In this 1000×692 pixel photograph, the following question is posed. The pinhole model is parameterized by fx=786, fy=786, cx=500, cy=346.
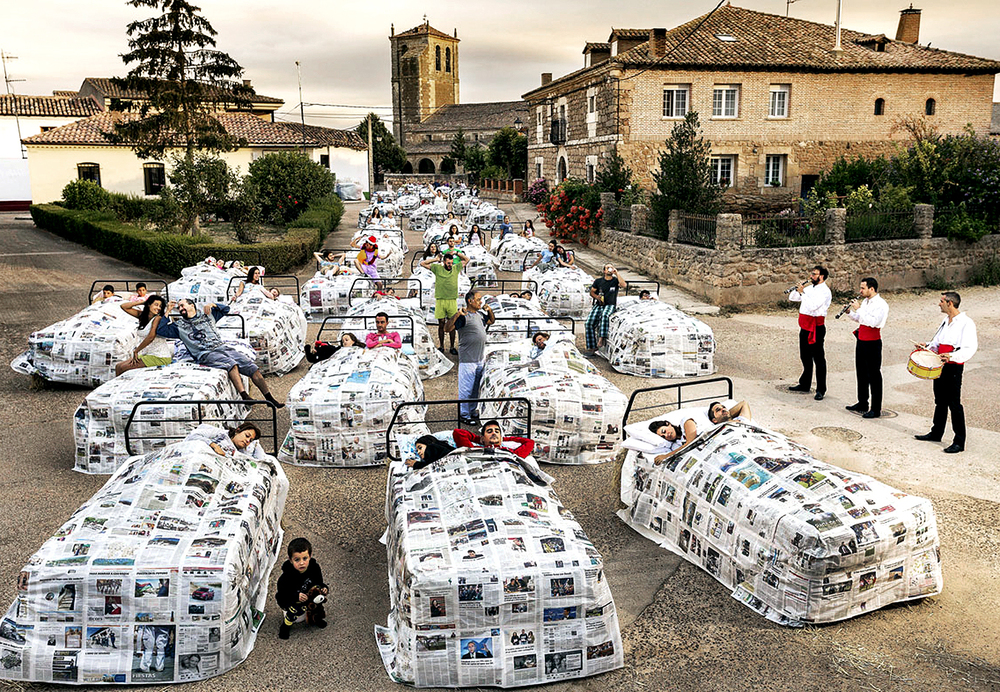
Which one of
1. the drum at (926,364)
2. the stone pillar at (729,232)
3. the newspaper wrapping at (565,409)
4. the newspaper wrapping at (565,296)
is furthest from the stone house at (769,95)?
the newspaper wrapping at (565,409)

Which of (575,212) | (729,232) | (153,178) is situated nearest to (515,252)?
(729,232)

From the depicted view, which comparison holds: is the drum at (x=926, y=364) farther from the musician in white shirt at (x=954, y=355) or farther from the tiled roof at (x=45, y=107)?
the tiled roof at (x=45, y=107)

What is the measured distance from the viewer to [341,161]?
5794cm

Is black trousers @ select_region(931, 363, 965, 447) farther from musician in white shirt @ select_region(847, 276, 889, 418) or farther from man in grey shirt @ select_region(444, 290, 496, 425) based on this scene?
man in grey shirt @ select_region(444, 290, 496, 425)

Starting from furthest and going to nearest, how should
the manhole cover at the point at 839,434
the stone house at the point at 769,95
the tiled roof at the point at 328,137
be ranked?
the tiled roof at the point at 328,137
the stone house at the point at 769,95
the manhole cover at the point at 839,434

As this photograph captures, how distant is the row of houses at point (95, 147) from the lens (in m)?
44.1

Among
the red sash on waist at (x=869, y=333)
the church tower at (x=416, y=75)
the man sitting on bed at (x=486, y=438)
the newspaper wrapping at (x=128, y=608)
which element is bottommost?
the newspaper wrapping at (x=128, y=608)

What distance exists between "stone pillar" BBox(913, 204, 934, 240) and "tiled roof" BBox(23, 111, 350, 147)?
37202 millimetres

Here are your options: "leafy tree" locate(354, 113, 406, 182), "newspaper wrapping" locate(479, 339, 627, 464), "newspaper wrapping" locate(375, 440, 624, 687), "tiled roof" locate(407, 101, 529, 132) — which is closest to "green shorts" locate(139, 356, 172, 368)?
"newspaper wrapping" locate(479, 339, 627, 464)

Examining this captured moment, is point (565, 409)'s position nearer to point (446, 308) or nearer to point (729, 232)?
point (446, 308)

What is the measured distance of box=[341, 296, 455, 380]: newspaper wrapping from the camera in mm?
12500

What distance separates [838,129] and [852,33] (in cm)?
562

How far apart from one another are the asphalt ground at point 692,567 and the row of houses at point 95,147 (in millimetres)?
31145

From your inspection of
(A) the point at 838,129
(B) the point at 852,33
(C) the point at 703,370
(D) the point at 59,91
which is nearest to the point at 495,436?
(C) the point at 703,370
